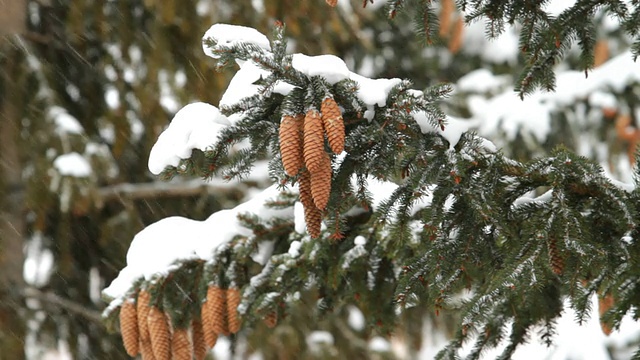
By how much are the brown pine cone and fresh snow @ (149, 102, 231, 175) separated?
0.88ft

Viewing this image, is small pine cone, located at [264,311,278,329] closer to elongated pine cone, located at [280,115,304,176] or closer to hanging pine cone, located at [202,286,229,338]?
hanging pine cone, located at [202,286,229,338]

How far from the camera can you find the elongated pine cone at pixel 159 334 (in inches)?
103

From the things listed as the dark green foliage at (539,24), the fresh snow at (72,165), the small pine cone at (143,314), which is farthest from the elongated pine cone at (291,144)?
the fresh snow at (72,165)

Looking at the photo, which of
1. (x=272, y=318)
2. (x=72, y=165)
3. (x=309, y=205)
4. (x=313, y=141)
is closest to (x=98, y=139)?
(x=72, y=165)

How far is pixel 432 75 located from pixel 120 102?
12.6ft

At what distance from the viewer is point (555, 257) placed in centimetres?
199

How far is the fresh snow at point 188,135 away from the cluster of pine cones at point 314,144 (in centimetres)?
26

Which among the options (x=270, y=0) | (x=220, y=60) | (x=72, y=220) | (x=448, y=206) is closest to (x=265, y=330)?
(x=72, y=220)

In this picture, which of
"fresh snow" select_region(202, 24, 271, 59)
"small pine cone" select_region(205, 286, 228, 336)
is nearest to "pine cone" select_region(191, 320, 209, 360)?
"small pine cone" select_region(205, 286, 228, 336)

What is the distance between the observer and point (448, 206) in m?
2.26

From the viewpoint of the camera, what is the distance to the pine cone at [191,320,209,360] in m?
2.81

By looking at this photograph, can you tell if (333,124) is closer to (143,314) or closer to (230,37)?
(230,37)

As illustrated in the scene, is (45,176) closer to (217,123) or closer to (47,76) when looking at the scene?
(47,76)

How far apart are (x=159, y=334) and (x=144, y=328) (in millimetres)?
77
